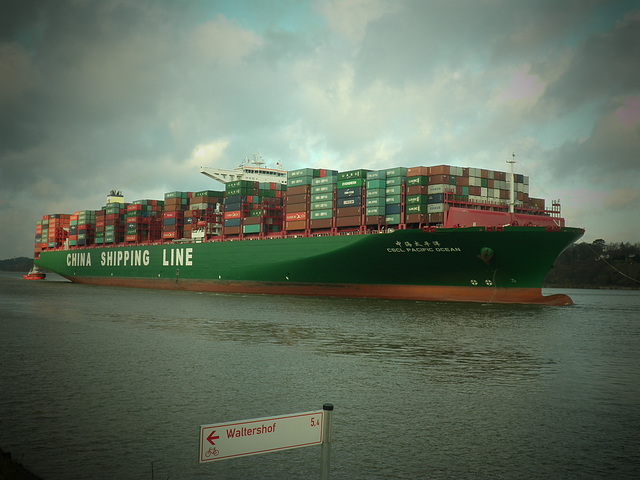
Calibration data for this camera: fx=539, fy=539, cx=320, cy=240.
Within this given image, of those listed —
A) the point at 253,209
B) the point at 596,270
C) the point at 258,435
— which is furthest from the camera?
the point at 596,270

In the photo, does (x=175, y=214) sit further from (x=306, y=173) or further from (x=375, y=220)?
(x=375, y=220)

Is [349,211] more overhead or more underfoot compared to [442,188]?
more underfoot

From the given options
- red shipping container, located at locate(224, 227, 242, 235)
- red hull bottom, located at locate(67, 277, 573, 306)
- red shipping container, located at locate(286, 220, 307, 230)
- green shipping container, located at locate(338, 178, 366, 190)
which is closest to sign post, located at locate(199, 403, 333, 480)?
red hull bottom, located at locate(67, 277, 573, 306)

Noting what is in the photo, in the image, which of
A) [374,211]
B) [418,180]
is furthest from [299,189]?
[418,180]

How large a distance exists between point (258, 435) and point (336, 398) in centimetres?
644

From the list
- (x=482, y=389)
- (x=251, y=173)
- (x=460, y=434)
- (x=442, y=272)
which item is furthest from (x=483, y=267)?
(x=251, y=173)

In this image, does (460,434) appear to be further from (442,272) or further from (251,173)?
(251,173)

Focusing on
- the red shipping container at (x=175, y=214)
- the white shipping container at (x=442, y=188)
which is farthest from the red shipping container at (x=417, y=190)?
the red shipping container at (x=175, y=214)

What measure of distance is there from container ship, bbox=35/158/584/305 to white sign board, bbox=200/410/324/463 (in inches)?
1157

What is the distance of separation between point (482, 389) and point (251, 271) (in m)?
35.9

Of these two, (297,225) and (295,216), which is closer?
(297,225)

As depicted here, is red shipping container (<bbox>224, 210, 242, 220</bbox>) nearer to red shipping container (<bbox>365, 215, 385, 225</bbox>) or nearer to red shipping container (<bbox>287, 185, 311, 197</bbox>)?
red shipping container (<bbox>287, 185, 311, 197</bbox>)

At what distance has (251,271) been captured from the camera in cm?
4547

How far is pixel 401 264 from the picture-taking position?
115 feet
